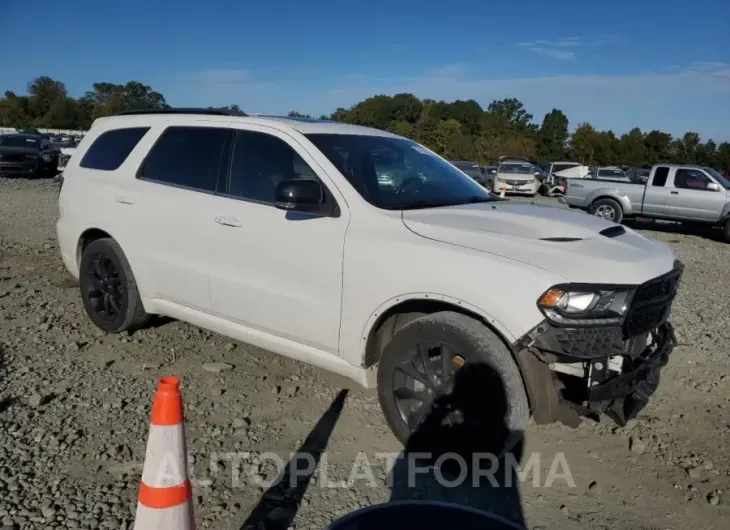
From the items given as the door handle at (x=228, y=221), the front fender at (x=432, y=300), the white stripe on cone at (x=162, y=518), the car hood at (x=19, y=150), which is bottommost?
the white stripe on cone at (x=162, y=518)

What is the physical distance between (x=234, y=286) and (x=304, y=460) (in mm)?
1260

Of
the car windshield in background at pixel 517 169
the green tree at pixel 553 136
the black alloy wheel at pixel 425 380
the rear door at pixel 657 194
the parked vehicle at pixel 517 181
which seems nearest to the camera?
the black alloy wheel at pixel 425 380

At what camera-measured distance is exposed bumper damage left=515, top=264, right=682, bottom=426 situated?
2973mm

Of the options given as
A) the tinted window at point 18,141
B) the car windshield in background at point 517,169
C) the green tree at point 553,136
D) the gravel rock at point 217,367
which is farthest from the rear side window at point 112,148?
the green tree at point 553,136

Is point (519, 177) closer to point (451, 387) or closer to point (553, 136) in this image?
point (451, 387)

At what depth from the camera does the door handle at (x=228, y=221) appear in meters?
4.10

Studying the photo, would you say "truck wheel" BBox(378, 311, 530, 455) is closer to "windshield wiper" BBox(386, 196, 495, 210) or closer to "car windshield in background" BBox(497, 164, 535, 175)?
"windshield wiper" BBox(386, 196, 495, 210)

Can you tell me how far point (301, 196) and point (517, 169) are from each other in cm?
2535

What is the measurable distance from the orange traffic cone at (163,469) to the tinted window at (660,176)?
15953 millimetres

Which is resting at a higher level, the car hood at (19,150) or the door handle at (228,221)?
the door handle at (228,221)

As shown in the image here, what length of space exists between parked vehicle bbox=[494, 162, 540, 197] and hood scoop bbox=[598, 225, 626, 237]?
23357mm

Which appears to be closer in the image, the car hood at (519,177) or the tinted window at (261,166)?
the tinted window at (261,166)

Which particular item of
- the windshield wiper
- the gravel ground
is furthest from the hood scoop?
the gravel ground

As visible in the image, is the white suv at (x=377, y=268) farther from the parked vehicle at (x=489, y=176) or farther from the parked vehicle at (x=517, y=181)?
the parked vehicle at (x=489, y=176)
